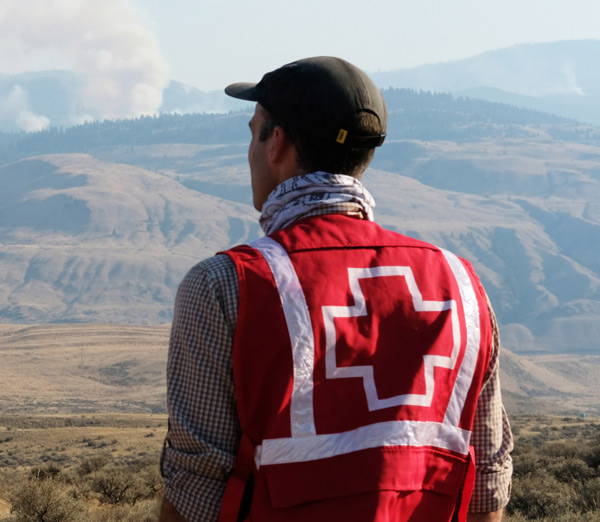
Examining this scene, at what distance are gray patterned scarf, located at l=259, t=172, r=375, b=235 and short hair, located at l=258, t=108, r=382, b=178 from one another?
44 mm

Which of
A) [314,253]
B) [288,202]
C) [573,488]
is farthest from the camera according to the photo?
[573,488]

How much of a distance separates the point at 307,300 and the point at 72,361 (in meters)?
125

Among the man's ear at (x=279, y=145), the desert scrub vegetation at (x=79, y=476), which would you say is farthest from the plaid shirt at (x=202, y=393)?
the desert scrub vegetation at (x=79, y=476)

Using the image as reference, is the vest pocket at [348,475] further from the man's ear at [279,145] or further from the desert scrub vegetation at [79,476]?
the desert scrub vegetation at [79,476]

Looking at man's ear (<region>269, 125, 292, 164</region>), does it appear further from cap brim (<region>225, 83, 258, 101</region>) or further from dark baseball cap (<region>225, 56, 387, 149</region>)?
cap brim (<region>225, 83, 258, 101</region>)

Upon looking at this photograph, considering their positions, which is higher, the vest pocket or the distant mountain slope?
the vest pocket

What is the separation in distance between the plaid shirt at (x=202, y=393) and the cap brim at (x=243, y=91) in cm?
66

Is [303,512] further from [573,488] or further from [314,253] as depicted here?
[573,488]

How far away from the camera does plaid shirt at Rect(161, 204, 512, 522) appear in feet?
7.57

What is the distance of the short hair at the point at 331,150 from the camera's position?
8.72ft

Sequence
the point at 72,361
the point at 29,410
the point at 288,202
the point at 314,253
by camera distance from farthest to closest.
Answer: the point at 72,361
the point at 29,410
the point at 288,202
the point at 314,253

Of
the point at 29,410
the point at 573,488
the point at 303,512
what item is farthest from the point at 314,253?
the point at 29,410

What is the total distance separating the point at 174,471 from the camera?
2.38 meters

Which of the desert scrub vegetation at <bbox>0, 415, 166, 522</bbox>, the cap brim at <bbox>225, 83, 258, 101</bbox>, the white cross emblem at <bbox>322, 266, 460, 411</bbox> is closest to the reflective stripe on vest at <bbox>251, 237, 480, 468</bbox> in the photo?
the white cross emblem at <bbox>322, 266, 460, 411</bbox>
